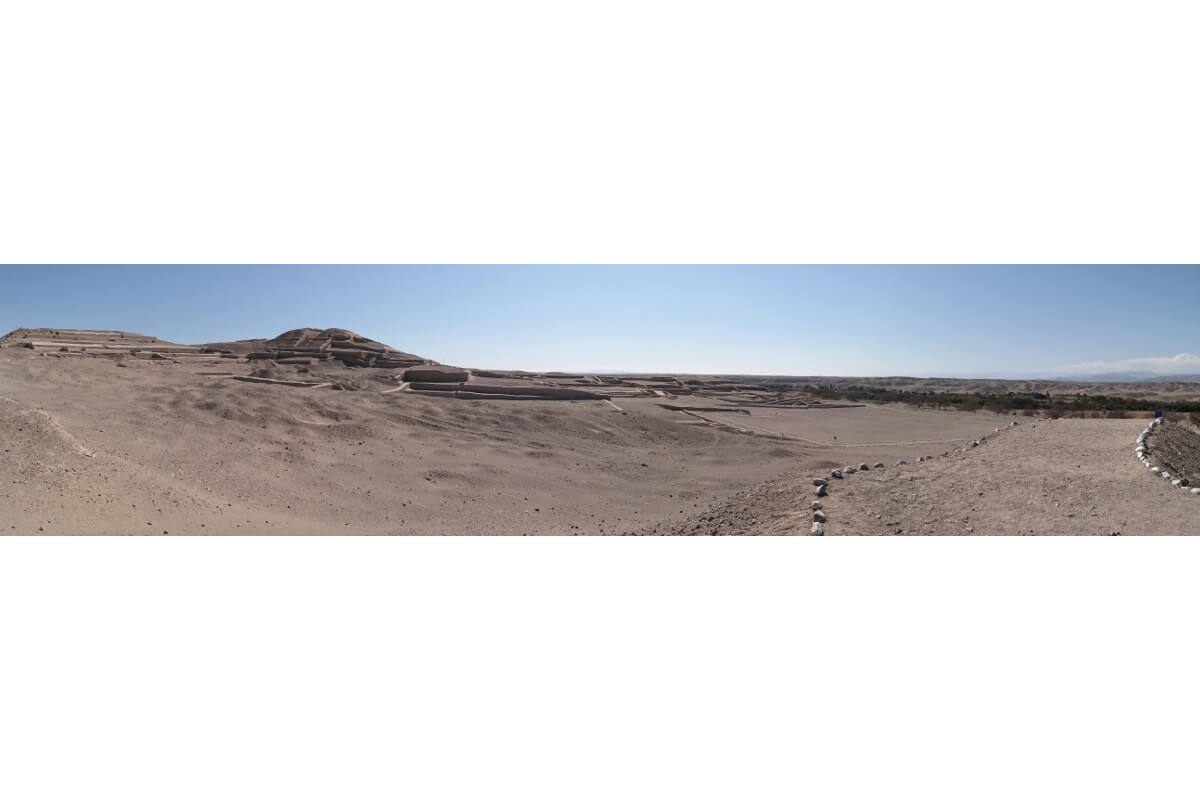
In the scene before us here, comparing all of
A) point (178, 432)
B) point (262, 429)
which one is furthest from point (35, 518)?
point (262, 429)

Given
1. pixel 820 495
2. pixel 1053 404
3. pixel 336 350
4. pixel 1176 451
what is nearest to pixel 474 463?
pixel 820 495

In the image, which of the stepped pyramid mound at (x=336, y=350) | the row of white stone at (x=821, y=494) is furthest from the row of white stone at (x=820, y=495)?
the stepped pyramid mound at (x=336, y=350)

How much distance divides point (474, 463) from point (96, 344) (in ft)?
42.3

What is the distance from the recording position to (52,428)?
5.93 meters

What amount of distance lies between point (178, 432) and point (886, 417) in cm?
2256

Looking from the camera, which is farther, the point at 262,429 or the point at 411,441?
the point at 411,441

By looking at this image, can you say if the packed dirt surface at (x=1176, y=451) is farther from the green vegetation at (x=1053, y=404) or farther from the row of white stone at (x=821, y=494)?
the green vegetation at (x=1053, y=404)

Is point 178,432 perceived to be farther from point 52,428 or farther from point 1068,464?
point 1068,464

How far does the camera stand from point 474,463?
10086mm

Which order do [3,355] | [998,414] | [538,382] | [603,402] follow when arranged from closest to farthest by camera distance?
[3,355], [603,402], [538,382], [998,414]

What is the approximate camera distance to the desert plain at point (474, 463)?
511 cm

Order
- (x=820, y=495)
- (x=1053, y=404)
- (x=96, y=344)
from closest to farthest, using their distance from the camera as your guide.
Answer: (x=820, y=495), (x=96, y=344), (x=1053, y=404)

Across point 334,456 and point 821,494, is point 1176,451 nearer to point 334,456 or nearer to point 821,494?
point 821,494

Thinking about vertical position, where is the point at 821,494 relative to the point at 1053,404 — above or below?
below
